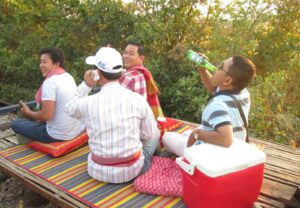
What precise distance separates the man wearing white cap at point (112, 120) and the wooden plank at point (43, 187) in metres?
0.36

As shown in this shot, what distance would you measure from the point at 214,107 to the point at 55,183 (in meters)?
1.69

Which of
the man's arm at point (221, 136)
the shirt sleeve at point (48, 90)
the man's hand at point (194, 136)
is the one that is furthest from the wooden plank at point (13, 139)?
the man's arm at point (221, 136)

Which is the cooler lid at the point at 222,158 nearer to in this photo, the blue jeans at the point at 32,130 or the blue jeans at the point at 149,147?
the blue jeans at the point at 149,147

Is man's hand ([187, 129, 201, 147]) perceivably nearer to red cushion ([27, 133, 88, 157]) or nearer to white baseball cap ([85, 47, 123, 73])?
white baseball cap ([85, 47, 123, 73])

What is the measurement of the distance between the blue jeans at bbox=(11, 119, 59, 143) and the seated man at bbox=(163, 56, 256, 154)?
1886 millimetres

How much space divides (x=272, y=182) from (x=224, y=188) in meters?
1.10

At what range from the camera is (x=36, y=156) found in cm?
379

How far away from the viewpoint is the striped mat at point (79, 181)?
9.55 feet

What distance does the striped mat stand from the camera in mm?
2912

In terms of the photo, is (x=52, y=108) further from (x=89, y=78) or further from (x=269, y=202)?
(x=269, y=202)

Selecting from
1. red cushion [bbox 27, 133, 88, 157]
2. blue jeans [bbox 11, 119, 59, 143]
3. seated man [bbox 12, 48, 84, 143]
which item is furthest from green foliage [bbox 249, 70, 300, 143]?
blue jeans [bbox 11, 119, 59, 143]

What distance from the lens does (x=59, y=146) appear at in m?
3.75

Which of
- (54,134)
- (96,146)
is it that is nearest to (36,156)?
(54,134)

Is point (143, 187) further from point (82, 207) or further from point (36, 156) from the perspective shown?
point (36, 156)
